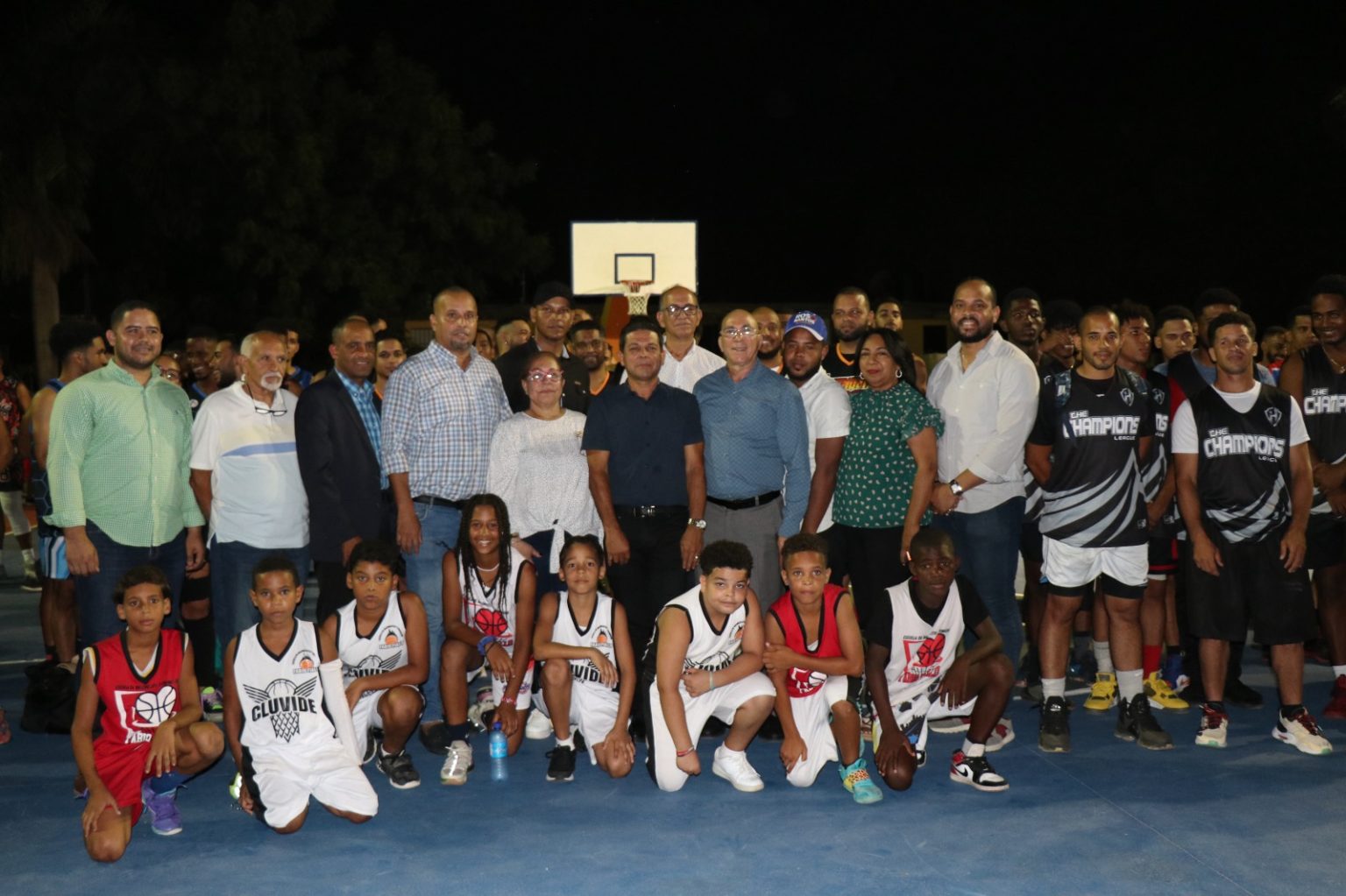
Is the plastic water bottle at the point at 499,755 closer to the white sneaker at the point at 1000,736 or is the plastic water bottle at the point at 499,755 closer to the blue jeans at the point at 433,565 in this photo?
the blue jeans at the point at 433,565

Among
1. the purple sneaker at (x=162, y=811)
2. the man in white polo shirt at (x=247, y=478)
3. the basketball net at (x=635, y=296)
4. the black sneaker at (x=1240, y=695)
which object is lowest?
the purple sneaker at (x=162, y=811)

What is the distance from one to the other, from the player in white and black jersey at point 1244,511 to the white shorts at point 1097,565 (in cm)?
26

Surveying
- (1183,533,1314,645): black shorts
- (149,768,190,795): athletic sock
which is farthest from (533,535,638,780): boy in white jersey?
(1183,533,1314,645): black shorts

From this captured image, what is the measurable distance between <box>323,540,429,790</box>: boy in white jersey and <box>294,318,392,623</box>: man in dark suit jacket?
0.33 meters

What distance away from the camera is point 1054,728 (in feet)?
18.7

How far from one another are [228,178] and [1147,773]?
2308 centimetres

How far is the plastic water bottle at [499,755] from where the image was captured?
5.46 m

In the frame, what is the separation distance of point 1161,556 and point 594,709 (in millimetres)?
3029

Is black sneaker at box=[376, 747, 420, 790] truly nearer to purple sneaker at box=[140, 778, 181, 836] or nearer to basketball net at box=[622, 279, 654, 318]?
purple sneaker at box=[140, 778, 181, 836]

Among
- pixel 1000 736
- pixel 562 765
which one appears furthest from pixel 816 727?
pixel 562 765

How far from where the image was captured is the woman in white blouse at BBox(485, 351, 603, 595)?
19.5 ft

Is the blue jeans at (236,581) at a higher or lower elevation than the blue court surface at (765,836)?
higher

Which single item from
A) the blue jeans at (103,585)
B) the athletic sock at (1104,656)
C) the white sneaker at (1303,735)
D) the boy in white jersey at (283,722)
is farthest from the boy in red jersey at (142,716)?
the white sneaker at (1303,735)

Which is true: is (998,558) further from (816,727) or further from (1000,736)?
(816,727)
